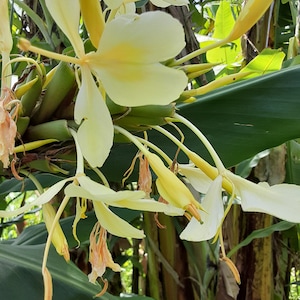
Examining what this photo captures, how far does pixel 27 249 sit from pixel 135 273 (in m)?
0.85

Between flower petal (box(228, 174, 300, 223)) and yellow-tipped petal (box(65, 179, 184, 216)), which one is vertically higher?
yellow-tipped petal (box(65, 179, 184, 216))

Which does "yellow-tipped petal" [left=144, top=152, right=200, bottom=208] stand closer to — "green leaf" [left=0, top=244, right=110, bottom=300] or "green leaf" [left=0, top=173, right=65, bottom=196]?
"green leaf" [left=0, top=244, right=110, bottom=300]

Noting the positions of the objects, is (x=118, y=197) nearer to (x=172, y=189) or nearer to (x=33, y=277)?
(x=172, y=189)

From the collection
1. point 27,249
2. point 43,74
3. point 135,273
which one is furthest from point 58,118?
point 135,273

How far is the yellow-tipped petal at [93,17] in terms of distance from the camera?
28 cm

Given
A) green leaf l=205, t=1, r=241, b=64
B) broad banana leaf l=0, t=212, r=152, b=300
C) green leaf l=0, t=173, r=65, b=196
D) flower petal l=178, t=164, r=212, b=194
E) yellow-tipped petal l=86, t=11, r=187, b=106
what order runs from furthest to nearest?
green leaf l=205, t=1, r=241, b=64 < green leaf l=0, t=173, r=65, b=196 < broad banana leaf l=0, t=212, r=152, b=300 < flower petal l=178, t=164, r=212, b=194 < yellow-tipped petal l=86, t=11, r=187, b=106

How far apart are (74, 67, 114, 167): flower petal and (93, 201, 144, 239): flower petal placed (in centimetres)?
3

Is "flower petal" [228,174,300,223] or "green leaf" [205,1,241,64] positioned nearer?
"flower petal" [228,174,300,223]

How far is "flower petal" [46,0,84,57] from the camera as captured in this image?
0.85 ft

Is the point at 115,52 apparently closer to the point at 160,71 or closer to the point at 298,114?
the point at 160,71

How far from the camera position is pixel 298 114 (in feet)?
1.76

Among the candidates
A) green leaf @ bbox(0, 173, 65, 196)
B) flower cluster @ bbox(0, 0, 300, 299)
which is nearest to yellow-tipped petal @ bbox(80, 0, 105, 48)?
flower cluster @ bbox(0, 0, 300, 299)

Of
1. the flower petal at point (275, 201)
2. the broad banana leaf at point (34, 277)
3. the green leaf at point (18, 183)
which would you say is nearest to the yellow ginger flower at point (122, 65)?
the flower petal at point (275, 201)

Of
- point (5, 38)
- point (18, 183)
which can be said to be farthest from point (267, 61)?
point (5, 38)
